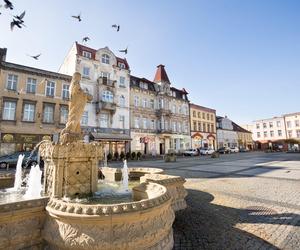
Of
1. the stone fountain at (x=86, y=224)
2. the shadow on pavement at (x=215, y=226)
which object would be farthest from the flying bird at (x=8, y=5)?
the shadow on pavement at (x=215, y=226)

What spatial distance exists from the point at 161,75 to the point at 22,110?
23788mm

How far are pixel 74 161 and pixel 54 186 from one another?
72 centimetres

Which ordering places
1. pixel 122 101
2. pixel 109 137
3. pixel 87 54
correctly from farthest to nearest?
pixel 122 101 → pixel 87 54 → pixel 109 137

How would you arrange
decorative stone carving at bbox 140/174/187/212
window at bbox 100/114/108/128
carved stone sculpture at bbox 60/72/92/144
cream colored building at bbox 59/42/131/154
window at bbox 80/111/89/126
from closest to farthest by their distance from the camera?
carved stone sculpture at bbox 60/72/92/144
decorative stone carving at bbox 140/174/187/212
window at bbox 80/111/89/126
cream colored building at bbox 59/42/131/154
window at bbox 100/114/108/128

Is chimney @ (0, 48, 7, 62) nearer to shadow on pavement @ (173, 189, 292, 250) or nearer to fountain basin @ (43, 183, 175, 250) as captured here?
fountain basin @ (43, 183, 175, 250)

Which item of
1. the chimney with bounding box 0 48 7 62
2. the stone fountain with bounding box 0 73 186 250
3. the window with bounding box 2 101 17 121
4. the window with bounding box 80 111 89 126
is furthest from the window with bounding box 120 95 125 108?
the stone fountain with bounding box 0 73 186 250

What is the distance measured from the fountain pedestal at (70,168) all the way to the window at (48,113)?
20399mm

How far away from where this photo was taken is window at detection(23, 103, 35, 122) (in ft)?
72.2

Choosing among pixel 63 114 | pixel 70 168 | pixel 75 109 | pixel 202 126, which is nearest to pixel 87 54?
pixel 63 114

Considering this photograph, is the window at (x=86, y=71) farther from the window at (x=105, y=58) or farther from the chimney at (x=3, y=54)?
the chimney at (x=3, y=54)

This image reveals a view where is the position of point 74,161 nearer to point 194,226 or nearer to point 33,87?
point 194,226

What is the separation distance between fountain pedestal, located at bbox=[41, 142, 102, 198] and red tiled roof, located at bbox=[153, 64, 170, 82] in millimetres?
33301

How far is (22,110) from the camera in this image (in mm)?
21812

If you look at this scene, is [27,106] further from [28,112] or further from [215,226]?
[215,226]
